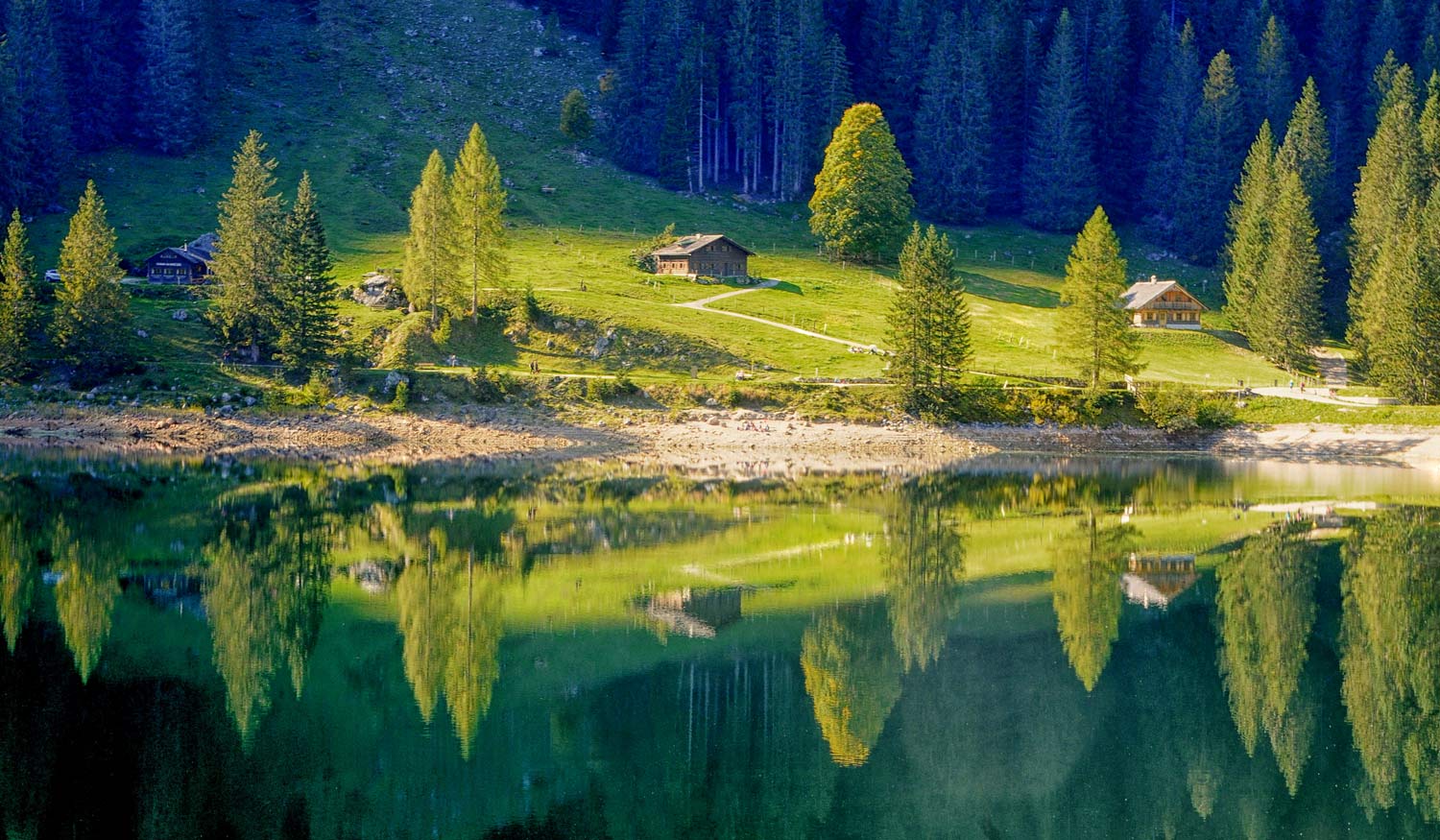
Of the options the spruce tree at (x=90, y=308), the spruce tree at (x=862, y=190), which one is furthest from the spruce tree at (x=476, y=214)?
the spruce tree at (x=862, y=190)

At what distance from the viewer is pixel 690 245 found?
11819cm

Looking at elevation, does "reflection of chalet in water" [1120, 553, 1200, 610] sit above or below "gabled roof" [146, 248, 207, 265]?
below

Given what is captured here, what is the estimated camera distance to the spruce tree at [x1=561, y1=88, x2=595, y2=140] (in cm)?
14475

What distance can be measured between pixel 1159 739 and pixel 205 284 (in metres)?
87.0

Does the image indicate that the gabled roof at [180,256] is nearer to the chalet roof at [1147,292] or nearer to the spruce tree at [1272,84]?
the chalet roof at [1147,292]

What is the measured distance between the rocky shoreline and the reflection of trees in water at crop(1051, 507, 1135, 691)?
24.4 m

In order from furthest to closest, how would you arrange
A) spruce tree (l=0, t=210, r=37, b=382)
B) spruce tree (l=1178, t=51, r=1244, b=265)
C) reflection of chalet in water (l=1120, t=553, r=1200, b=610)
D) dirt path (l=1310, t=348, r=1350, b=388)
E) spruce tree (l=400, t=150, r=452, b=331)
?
spruce tree (l=1178, t=51, r=1244, b=265), dirt path (l=1310, t=348, r=1350, b=388), spruce tree (l=400, t=150, r=452, b=331), spruce tree (l=0, t=210, r=37, b=382), reflection of chalet in water (l=1120, t=553, r=1200, b=610)

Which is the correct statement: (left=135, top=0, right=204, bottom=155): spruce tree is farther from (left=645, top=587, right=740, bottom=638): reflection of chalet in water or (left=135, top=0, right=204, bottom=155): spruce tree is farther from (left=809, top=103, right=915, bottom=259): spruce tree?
(left=645, top=587, right=740, bottom=638): reflection of chalet in water

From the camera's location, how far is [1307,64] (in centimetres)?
15250

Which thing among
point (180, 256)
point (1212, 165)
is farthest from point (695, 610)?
point (1212, 165)

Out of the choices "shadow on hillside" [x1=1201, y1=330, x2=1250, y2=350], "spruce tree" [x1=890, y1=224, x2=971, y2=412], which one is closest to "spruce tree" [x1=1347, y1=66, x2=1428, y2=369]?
"shadow on hillside" [x1=1201, y1=330, x2=1250, y2=350]

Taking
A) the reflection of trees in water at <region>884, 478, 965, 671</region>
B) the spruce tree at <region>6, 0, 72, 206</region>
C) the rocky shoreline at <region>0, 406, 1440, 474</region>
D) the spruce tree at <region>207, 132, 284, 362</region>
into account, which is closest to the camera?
the reflection of trees in water at <region>884, 478, 965, 671</region>

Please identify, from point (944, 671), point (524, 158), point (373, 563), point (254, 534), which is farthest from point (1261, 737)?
point (524, 158)

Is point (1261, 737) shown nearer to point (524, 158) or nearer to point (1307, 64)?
point (524, 158)
